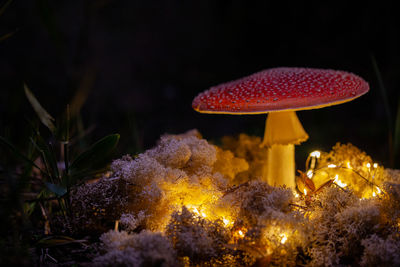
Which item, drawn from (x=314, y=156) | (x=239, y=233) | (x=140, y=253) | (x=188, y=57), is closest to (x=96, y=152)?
(x=140, y=253)

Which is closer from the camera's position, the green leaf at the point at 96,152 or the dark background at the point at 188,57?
the green leaf at the point at 96,152

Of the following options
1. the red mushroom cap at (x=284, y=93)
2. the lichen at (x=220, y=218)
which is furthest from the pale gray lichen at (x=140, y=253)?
the red mushroom cap at (x=284, y=93)

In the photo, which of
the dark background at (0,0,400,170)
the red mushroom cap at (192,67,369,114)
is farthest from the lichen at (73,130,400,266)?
the dark background at (0,0,400,170)

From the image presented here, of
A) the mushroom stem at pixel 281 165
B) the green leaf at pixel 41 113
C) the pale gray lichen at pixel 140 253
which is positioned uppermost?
the green leaf at pixel 41 113

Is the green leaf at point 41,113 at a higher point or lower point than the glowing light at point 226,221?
higher

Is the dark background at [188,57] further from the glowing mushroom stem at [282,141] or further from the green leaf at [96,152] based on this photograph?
the green leaf at [96,152]

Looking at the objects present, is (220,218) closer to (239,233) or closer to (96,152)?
(239,233)
